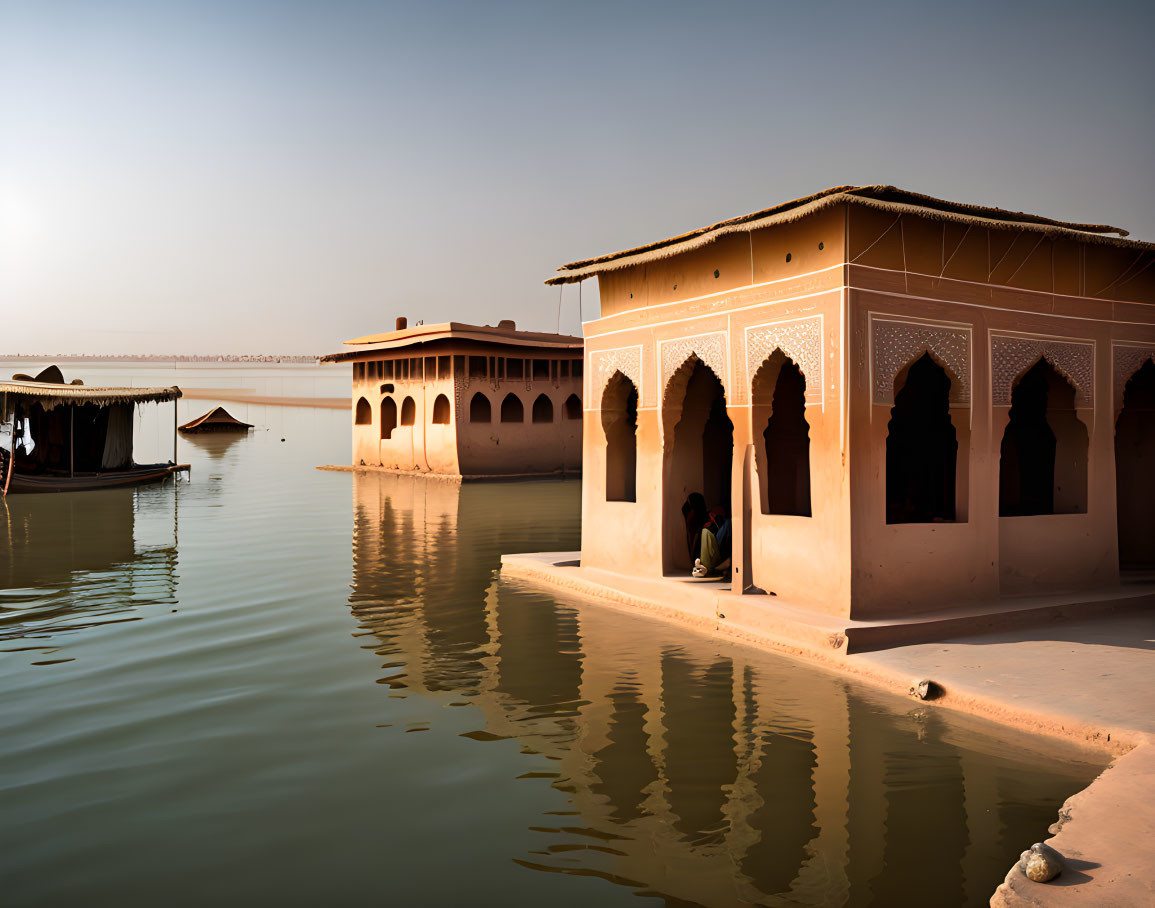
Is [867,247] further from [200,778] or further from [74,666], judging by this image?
[74,666]

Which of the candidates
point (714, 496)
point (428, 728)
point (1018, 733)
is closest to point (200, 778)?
point (428, 728)

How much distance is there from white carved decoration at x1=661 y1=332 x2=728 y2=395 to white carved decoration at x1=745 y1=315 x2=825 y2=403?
45cm

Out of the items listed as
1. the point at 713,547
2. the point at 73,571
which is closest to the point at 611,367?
the point at 713,547

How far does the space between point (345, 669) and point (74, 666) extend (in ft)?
8.44

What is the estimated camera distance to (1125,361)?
441 inches

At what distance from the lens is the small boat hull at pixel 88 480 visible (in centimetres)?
2705

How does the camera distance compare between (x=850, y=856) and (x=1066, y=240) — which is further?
(x=1066, y=240)

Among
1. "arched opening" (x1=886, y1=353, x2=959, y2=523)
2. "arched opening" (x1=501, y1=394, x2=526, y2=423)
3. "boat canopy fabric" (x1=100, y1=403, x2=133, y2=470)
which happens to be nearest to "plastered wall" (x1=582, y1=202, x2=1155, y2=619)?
"arched opening" (x1=886, y1=353, x2=959, y2=523)

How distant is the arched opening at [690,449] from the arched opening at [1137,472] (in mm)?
5200

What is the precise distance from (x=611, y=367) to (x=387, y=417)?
24.8m

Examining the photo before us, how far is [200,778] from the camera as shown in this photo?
611 centimetres

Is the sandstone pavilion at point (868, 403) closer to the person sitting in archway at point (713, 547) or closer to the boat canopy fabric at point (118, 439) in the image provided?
the person sitting in archway at point (713, 547)

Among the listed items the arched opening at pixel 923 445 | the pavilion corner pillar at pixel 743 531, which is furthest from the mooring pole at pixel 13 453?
the arched opening at pixel 923 445

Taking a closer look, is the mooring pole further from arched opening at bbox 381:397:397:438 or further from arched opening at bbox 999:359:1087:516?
arched opening at bbox 999:359:1087:516
